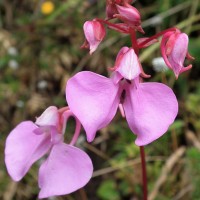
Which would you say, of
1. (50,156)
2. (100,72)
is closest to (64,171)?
(50,156)

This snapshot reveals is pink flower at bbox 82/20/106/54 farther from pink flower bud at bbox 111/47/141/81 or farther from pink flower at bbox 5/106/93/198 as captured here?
pink flower at bbox 5/106/93/198

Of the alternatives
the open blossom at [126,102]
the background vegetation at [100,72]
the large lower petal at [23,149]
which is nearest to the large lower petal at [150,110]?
the open blossom at [126,102]

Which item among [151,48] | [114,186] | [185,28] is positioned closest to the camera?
[114,186]

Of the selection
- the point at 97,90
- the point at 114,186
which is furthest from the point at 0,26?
the point at 97,90

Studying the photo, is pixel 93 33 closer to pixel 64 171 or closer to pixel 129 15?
pixel 129 15

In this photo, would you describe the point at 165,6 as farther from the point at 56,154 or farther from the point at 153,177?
the point at 56,154

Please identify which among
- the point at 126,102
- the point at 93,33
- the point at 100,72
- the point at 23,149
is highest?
the point at 93,33
